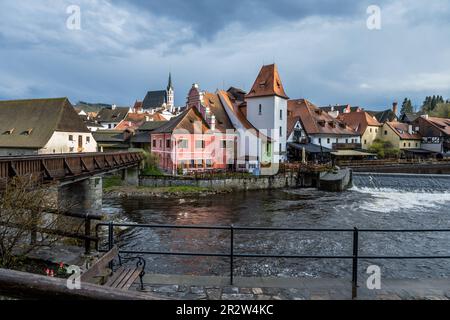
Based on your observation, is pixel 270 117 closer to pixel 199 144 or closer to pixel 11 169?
pixel 199 144

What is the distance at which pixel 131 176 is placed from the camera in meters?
35.8

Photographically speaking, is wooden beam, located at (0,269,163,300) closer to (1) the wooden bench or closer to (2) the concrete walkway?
(1) the wooden bench

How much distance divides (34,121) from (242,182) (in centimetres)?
2494

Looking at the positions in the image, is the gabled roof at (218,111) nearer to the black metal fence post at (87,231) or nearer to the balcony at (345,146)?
the balcony at (345,146)

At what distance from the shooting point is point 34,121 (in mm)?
36750

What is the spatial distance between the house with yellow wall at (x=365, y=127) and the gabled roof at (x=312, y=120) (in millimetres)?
2644

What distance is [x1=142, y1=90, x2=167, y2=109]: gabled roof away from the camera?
4911 inches

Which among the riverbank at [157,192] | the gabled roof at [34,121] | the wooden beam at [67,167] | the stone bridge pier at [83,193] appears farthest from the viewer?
the gabled roof at [34,121]

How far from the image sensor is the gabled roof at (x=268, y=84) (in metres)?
45.0

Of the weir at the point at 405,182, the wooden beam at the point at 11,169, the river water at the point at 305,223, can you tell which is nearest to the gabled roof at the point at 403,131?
the weir at the point at 405,182

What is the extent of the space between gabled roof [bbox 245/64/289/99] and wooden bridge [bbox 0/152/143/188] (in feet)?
86.1

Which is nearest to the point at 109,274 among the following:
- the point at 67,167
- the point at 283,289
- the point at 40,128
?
the point at 283,289

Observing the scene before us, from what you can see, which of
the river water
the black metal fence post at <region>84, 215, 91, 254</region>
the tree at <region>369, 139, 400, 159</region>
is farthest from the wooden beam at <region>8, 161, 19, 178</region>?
the tree at <region>369, 139, 400, 159</region>
